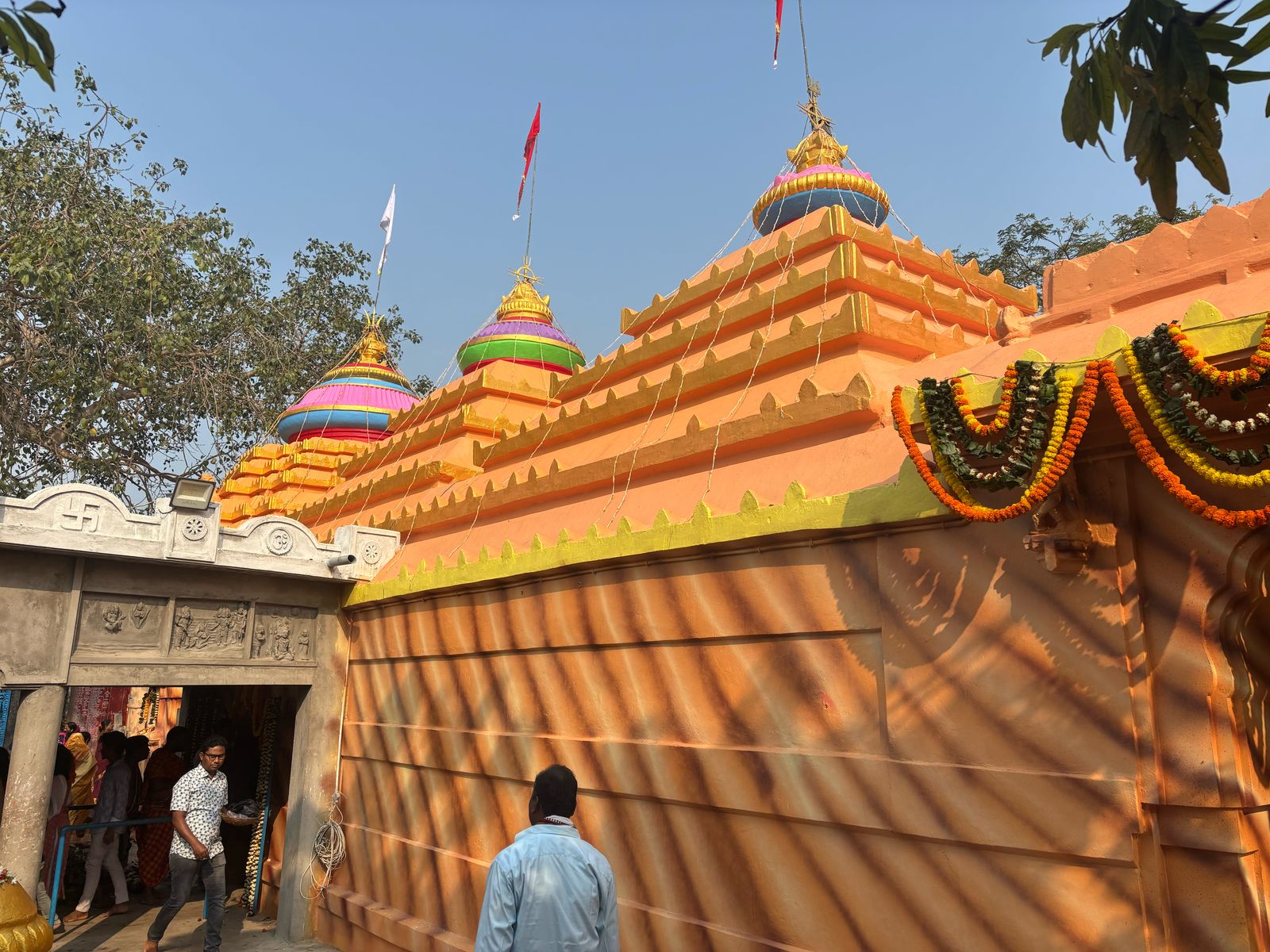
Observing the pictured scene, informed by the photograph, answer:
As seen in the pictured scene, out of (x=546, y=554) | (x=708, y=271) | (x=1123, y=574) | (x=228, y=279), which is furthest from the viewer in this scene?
(x=228, y=279)

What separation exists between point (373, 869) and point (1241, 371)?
7214 mm

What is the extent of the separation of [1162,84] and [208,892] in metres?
7.85

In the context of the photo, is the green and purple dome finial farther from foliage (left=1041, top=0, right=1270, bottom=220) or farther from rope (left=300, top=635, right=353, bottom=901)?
foliage (left=1041, top=0, right=1270, bottom=220)

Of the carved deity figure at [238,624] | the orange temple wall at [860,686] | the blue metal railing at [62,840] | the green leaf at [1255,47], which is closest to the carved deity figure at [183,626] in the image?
the carved deity figure at [238,624]

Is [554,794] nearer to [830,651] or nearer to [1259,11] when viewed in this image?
[830,651]

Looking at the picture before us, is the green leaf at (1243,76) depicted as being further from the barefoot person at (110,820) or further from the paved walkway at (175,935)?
the barefoot person at (110,820)

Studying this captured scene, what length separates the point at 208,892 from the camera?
687cm

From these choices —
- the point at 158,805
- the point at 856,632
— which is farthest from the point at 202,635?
the point at 856,632

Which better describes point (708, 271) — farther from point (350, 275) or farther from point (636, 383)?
point (350, 275)

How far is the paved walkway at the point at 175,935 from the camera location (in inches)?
301

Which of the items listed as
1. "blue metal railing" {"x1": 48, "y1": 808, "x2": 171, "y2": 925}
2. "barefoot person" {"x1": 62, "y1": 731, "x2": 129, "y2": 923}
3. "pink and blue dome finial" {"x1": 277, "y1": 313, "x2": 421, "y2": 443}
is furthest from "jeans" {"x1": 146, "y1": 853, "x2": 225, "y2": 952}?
"pink and blue dome finial" {"x1": 277, "y1": 313, "x2": 421, "y2": 443}

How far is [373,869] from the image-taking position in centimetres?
740

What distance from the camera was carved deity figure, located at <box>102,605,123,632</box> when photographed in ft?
23.1

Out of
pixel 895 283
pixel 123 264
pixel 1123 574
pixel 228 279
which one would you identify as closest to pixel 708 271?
pixel 895 283
